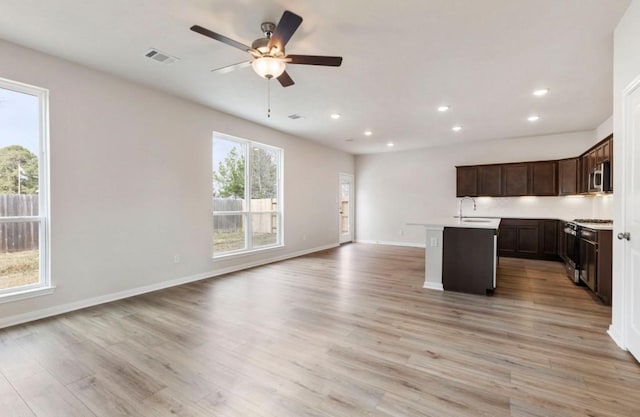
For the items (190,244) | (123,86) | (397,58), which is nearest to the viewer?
(397,58)

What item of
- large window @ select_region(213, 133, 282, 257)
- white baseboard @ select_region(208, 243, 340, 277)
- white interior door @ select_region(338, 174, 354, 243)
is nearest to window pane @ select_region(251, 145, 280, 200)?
large window @ select_region(213, 133, 282, 257)

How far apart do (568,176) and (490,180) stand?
1.42 metres

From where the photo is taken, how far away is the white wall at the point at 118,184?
3.28 metres

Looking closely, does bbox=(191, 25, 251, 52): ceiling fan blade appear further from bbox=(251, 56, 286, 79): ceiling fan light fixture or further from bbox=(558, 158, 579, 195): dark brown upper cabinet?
bbox=(558, 158, 579, 195): dark brown upper cabinet

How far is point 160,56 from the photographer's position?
10.6 ft

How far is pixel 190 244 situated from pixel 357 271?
2851 mm

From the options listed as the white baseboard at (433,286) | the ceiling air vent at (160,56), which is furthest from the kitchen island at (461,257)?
the ceiling air vent at (160,56)

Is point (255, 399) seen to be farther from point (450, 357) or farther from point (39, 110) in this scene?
point (39, 110)

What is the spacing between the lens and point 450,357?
7.77ft

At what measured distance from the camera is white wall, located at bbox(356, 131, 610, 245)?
6582 mm

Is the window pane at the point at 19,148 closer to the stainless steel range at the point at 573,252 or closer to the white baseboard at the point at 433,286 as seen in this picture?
the white baseboard at the point at 433,286

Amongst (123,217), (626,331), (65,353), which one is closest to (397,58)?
(626,331)

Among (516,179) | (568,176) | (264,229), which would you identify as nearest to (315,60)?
(264,229)

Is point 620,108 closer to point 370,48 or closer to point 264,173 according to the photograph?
point 370,48
